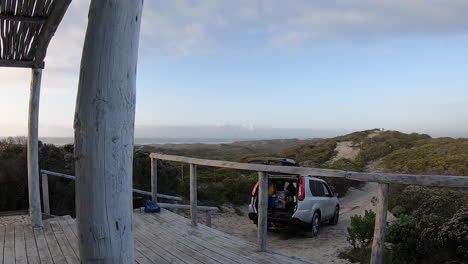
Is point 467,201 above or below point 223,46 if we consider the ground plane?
below

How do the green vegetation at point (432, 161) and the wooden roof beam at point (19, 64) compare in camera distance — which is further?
the green vegetation at point (432, 161)

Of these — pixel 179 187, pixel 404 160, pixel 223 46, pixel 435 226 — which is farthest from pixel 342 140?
pixel 435 226

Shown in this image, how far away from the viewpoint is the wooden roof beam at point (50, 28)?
4.14m

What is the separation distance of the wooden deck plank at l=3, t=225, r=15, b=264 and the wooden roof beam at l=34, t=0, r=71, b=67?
7.66 feet

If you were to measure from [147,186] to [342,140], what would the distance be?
2909 cm

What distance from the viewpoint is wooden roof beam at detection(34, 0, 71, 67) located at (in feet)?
13.6

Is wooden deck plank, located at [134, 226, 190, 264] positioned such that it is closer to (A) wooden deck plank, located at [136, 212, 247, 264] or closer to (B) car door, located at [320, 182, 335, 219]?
(A) wooden deck plank, located at [136, 212, 247, 264]

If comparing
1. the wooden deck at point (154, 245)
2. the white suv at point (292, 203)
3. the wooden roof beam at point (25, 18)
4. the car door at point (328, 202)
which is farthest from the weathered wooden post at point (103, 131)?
the car door at point (328, 202)

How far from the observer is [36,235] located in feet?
15.7

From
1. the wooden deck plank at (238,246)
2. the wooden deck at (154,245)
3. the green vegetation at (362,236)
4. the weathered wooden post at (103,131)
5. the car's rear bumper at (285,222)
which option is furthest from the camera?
the car's rear bumper at (285,222)

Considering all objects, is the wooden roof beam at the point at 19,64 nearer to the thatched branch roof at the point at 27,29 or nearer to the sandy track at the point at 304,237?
the thatched branch roof at the point at 27,29

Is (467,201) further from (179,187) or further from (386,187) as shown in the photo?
(179,187)

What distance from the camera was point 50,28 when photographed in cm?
444

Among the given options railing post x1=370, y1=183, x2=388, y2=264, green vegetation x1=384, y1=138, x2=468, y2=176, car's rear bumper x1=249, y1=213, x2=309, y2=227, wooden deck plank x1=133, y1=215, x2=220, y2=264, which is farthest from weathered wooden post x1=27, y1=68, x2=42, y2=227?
green vegetation x1=384, y1=138, x2=468, y2=176
